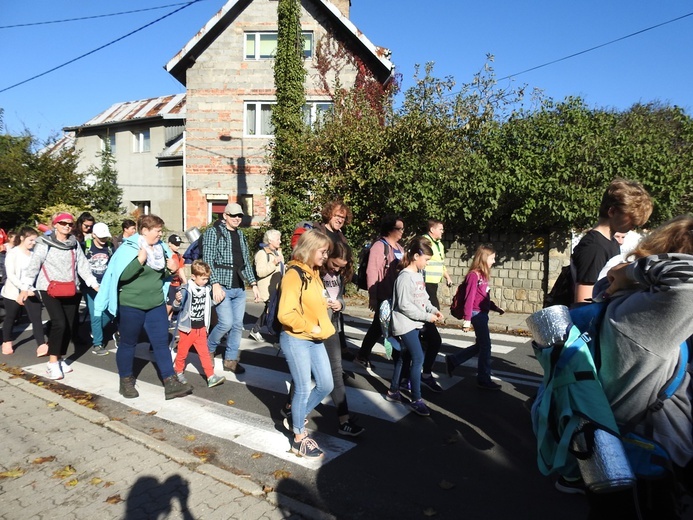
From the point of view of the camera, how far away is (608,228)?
12.7 feet

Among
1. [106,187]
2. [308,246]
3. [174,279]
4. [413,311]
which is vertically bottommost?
[174,279]

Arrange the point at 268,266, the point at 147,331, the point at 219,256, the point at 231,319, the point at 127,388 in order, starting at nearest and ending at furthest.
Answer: the point at 147,331 < the point at 127,388 < the point at 219,256 < the point at 231,319 < the point at 268,266

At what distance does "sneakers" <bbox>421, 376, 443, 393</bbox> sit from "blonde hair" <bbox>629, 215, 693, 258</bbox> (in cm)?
386

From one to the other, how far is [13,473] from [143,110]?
26.2 m

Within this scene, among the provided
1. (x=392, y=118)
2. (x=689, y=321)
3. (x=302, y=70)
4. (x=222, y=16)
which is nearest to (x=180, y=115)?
(x=222, y=16)

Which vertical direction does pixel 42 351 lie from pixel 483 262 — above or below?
below

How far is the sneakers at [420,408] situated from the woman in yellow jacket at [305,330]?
48.4 inches

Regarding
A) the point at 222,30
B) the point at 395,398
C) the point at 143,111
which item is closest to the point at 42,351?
the point at 395,398

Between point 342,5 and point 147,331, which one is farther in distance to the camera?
point 342,5

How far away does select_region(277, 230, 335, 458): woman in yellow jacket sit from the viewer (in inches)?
165

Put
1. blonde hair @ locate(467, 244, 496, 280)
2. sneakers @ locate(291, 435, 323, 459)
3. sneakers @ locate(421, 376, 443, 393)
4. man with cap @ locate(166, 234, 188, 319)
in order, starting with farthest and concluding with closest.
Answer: man with cap @ locate(166, 234, 188, 319)
blonde hair @ locate(467, 244, 496, 280)
sneakers @ locate(421, 376, 443, 393)
sneakers @ locate(291, 435, 323, 459)

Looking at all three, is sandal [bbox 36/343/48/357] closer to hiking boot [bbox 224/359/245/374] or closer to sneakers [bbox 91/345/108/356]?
sneakers [bbox 91/345/108/356]

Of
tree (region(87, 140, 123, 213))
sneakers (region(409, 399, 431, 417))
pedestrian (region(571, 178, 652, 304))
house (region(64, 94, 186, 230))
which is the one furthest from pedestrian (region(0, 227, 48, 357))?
tree (region(87, 140, 123, 213))

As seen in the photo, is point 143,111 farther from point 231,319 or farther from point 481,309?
point 481,309
